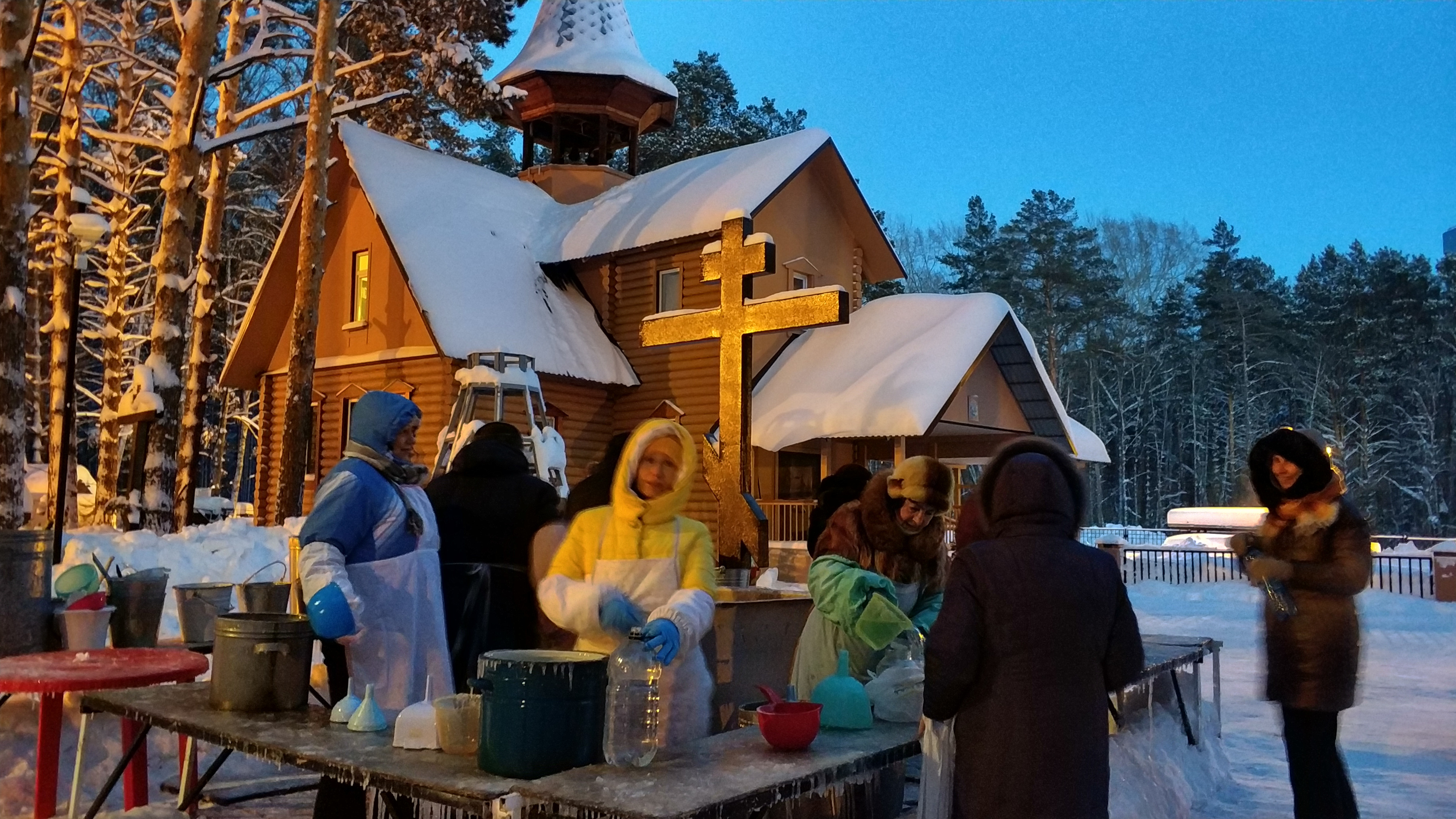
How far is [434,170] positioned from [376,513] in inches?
699

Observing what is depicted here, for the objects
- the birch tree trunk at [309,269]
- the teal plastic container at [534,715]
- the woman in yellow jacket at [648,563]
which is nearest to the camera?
the teal plastic container at [534,715]

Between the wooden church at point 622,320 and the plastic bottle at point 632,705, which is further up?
the wooden church at point 622,320

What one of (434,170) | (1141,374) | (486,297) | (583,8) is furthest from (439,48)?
(1141,374)

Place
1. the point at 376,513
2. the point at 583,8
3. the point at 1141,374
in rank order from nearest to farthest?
1. the point at 376,513
2. the point at 583,8
3. the point at 1141,374

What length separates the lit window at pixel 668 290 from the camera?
63.3 feet

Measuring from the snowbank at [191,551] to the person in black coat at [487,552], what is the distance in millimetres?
6719

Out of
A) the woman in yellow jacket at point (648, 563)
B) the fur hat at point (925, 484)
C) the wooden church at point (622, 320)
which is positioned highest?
the wooden church at point (622, 320)

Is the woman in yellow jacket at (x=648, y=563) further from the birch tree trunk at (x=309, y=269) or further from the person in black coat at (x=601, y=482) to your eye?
the birch tree trunk at (x=309, y=269)

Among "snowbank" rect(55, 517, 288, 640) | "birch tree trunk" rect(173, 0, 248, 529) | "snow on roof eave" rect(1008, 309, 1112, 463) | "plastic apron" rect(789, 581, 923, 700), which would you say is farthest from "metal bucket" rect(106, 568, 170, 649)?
"snow on roof eave" rect(1008, 309, 1112, 463)

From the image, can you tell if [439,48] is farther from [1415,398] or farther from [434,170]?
[1415,398]

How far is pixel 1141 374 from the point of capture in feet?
157

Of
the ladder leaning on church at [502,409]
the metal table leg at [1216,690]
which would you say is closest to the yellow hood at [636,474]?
the metal table leg at [1216,690]

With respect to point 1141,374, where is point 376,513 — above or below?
below

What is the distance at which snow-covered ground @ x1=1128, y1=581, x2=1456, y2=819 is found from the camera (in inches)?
227
